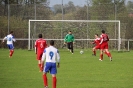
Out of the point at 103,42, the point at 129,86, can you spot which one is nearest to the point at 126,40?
the point at 103,42

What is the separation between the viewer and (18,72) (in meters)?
21.0

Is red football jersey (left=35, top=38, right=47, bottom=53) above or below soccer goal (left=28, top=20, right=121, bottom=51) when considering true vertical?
below

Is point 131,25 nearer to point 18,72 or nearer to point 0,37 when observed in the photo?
point 0,37

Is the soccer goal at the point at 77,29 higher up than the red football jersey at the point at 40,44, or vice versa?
the soccer goal at the point at 77,29

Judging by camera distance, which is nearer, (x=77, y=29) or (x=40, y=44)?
(x=40, y=44)

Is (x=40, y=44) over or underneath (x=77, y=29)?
underneath

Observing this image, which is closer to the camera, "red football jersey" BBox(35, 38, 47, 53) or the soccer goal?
"red football jersey" BBox(35, 38, 47, 53)

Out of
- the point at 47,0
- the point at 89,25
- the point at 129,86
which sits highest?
the point at 47,0

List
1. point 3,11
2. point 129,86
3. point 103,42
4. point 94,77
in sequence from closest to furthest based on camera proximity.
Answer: point 129,86 → point 94,77 → point 103,42 → point 3,11

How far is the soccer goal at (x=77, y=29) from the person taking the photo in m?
45.2

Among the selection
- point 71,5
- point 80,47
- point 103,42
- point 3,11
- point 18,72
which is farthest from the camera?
point 71,5

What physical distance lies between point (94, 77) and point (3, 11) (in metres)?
30.9

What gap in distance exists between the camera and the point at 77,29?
4609cm

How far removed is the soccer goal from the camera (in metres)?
45.2
